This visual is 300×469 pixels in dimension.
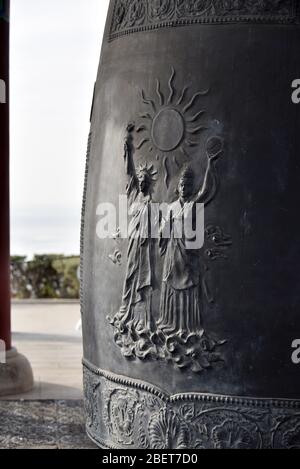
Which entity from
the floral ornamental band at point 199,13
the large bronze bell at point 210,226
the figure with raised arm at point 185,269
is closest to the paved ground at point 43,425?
the large bronze bell at point 210,226

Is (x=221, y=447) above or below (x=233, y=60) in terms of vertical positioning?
below

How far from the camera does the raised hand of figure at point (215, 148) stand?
4.53 m

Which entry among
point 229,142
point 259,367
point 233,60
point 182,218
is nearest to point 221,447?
point 259,367

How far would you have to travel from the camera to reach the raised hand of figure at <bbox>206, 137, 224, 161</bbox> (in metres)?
4.53

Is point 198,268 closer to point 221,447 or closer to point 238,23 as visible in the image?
point 221,447

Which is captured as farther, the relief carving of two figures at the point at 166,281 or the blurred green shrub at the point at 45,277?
the blurred green shrub at the point at 45,277

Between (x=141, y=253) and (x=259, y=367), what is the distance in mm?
789

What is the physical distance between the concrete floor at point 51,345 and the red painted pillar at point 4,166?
1.71ft

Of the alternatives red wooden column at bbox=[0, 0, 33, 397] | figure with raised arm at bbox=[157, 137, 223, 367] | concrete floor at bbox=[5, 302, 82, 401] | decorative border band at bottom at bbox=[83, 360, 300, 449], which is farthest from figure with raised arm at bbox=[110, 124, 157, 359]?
red wooden column at bbox=[0, 0, 33, 397]

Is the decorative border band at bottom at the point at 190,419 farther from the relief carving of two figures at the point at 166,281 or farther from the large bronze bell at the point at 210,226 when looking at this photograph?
the relief carving of two figures at the point at 166,281

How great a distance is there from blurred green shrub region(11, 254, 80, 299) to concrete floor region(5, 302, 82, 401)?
67 centimetres

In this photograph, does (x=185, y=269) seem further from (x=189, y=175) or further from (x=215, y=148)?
(x=215, y=148)

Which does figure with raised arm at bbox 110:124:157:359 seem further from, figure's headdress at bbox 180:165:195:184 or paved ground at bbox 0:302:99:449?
paved ground at bbox 0:302:99:449

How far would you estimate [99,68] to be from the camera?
5.26 metres
